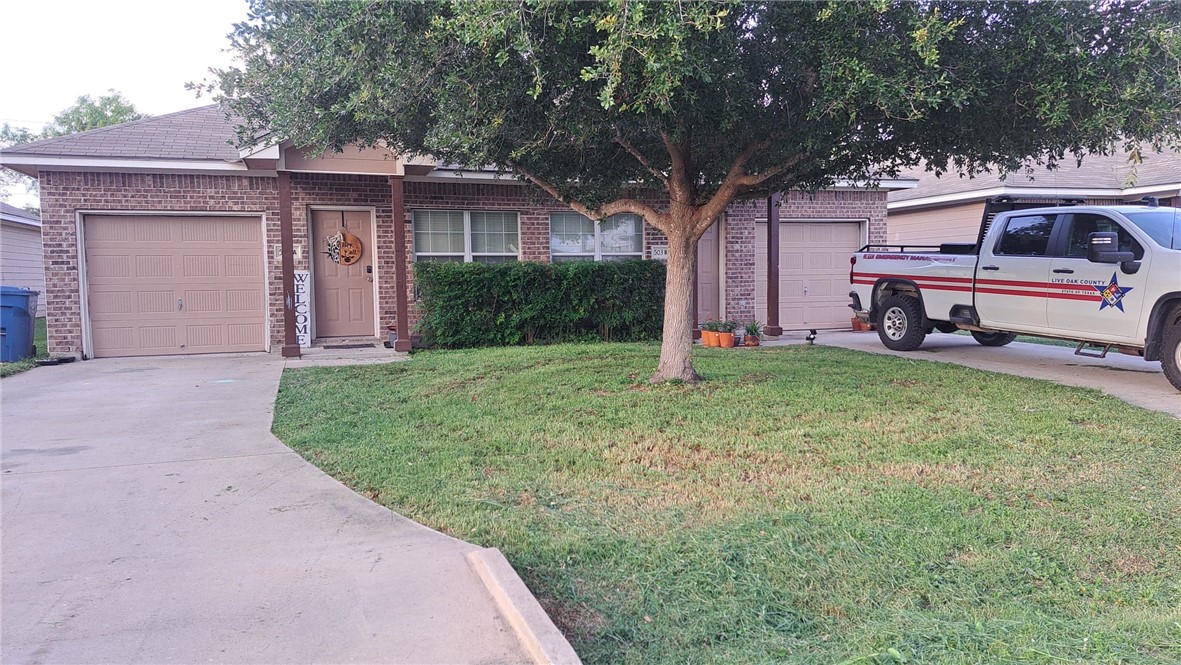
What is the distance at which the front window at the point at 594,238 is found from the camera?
49.4 ft

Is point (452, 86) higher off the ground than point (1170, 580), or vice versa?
point (452, 86)

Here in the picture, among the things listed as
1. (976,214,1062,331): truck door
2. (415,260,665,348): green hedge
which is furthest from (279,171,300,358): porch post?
(976,214,1062,331): truck door

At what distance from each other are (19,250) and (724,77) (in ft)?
66.4

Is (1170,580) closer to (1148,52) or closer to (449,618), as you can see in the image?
(449,618)

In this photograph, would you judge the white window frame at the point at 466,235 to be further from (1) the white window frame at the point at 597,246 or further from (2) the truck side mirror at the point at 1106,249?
(2) the truck side mirror at the point at 1106,249

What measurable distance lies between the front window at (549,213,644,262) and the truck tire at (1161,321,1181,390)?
900 cm

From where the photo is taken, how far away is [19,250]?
19.5 meters

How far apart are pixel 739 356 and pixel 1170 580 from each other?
25.1 feet

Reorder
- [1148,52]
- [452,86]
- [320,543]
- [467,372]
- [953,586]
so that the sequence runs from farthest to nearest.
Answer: [467,372] → [452,86] → [1148,52] → [320,543] → [953,586]

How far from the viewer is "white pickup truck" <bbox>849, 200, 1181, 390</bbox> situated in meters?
8.31

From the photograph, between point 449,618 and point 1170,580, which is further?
point 1170,580

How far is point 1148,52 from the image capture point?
19.9 feet

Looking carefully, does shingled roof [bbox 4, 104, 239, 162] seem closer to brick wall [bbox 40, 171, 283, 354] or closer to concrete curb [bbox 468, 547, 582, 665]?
brick wall [bbox 40, 171, 283, 354]

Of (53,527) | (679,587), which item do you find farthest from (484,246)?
(679,587)
